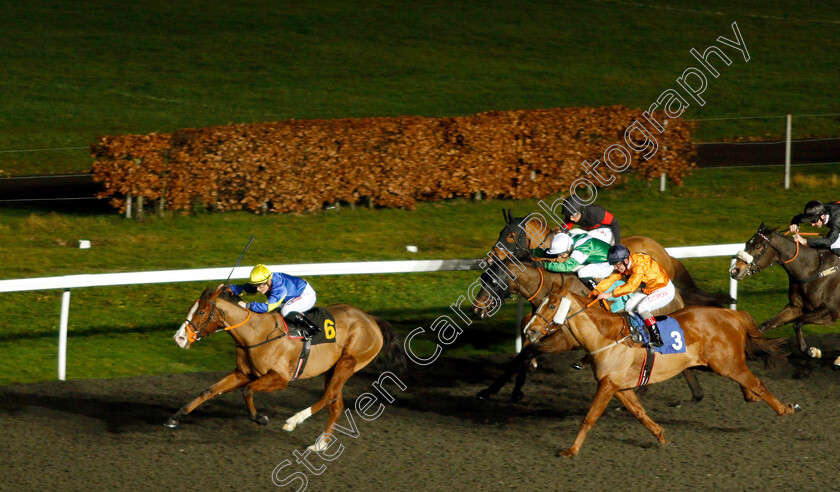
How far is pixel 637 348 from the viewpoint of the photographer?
668 centimetres

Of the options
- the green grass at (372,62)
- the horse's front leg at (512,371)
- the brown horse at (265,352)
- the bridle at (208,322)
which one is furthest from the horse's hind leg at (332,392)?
the green grass at (372,62)

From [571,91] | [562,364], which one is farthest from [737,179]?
[562,364]

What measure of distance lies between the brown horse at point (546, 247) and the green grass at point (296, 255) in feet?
3.66

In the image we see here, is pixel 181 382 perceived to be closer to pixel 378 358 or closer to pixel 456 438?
pixel 378 358

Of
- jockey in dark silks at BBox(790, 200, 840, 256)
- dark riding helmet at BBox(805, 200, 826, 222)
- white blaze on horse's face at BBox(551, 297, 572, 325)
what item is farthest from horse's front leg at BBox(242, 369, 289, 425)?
dark riding helmet at BBox(805, 200, 826, 222)

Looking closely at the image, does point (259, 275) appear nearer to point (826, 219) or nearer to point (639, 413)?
point (639, 413)

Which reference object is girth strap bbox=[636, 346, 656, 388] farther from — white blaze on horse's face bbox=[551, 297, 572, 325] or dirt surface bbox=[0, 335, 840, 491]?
white blaze on horse's face bbox=[551, 297, 572, 325]

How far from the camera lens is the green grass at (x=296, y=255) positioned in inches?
342

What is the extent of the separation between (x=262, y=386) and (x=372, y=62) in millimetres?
18063

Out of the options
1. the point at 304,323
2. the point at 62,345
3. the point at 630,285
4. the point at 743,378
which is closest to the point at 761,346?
the point at 743,378

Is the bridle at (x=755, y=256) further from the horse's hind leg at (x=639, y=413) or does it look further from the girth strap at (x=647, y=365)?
the horse's hind leg at (x=639, y=413)

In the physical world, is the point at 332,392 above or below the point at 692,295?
below

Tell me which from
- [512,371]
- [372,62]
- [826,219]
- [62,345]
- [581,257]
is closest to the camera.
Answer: [512,371]

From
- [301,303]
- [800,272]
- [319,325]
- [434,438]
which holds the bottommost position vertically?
[434,438]
